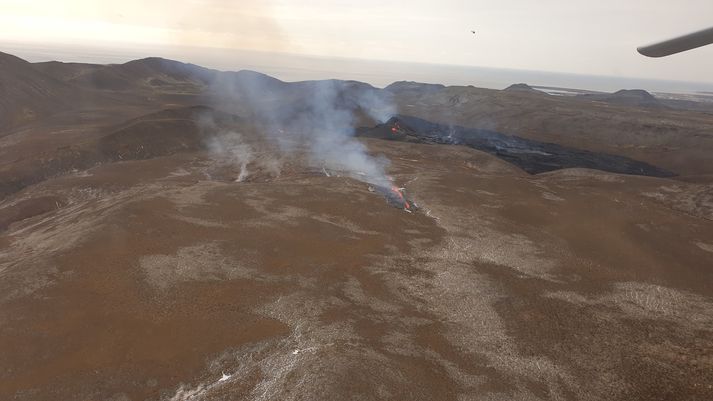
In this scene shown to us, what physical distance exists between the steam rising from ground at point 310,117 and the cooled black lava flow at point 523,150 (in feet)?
33.8

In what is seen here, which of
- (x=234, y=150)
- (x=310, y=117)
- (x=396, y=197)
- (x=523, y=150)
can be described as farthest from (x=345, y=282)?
(x=310, y=117)

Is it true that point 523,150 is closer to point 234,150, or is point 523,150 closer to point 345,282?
point 234,150

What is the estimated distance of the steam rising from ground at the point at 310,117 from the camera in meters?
52.6

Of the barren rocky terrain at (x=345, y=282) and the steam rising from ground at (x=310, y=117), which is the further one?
the steam rising from ground at (x=310, y=117)

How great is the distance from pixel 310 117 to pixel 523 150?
47.0 meters

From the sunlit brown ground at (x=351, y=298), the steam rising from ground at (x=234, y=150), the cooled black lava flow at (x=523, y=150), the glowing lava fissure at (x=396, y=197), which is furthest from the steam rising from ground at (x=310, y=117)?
the sunlit brown ground at (x=351, y=298)

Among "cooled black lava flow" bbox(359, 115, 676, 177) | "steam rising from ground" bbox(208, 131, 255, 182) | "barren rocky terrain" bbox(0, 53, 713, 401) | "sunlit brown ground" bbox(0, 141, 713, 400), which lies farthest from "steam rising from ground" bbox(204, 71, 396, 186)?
"sunlit brown ground" bbox(0, 141, 713, 400)

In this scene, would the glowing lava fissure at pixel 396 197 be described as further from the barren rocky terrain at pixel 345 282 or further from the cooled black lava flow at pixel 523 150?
the cooled black lava flow at pixel 523 150

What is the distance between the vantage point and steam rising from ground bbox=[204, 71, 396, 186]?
52.6 m

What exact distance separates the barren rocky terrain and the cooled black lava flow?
1712 cm

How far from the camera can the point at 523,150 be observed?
260ft

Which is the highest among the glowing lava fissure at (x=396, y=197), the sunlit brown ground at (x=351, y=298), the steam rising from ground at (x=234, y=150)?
the steam rising from ground at (x=234, y=150)

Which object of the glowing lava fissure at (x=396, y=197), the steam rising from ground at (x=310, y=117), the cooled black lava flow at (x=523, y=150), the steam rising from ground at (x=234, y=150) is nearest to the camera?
the glowing lava fissure at (x=396, y=197)

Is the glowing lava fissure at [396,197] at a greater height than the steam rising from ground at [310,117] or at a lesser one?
lesser
